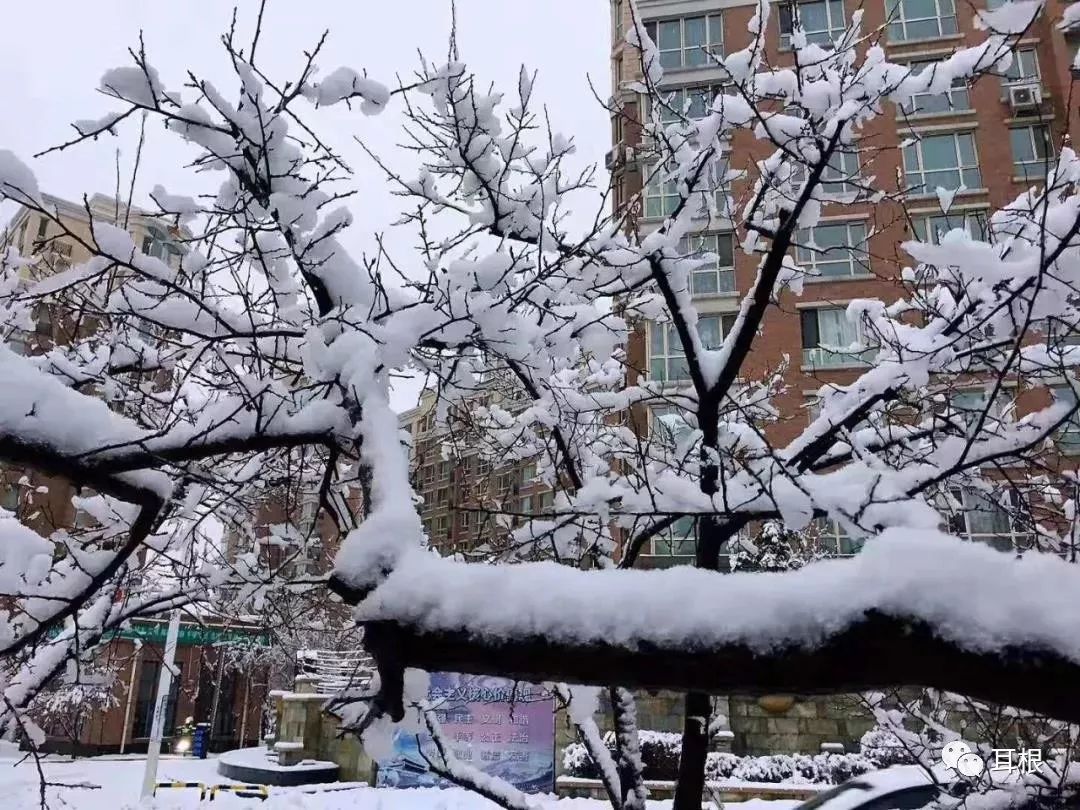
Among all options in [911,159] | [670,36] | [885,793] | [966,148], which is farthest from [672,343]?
[885,793]

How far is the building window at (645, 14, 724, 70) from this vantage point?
72.7ft

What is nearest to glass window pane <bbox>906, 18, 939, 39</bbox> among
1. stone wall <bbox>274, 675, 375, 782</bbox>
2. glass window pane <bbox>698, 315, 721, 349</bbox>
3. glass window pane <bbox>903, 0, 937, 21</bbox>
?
glass window pane <bbox>903, 0, 937, 21</bbox>

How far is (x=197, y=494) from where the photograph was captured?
4957 millimetres

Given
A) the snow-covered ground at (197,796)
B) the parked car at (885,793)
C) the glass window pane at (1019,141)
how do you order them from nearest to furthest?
1. the parked car at (885,793)
2. the snow-covered ground at (197,796)
3. the glass window pane at (1019,141)

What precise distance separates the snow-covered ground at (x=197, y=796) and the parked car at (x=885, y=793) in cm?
312

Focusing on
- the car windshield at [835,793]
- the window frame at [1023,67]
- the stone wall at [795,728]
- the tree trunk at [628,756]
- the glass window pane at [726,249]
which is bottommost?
the stone wall at [795,728]

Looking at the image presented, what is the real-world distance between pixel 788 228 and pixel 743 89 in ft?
2.70

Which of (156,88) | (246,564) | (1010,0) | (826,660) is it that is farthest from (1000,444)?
(246,564)

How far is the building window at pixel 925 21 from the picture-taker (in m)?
21.9

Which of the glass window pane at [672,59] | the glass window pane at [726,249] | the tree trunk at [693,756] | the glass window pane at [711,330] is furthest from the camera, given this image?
the glass window pane at [672,59]

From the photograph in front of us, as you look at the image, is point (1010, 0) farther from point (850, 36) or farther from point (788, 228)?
point (850, 36)

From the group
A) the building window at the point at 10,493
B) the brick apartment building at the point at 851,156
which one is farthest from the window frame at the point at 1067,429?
the building window at the point at 10,493

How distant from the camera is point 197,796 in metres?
15.1

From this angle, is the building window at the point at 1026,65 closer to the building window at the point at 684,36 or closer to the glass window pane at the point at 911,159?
the glass window pane at the point at 911,159
